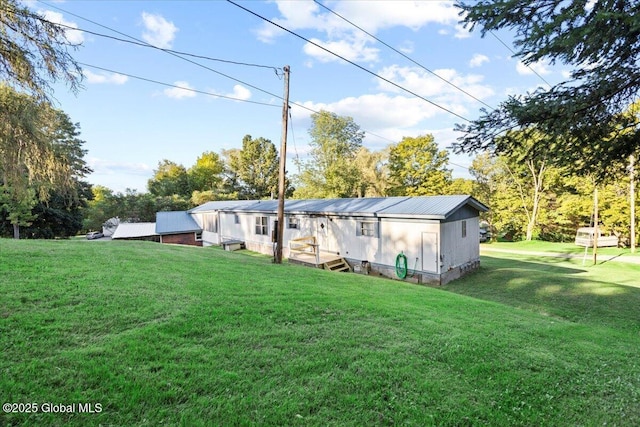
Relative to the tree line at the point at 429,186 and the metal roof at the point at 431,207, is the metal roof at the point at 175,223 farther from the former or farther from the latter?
the metal roof at the point at 431,207

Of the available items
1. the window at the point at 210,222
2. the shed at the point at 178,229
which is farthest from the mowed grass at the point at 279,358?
the shed at the point at 178,229

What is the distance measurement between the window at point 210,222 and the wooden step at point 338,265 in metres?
14.2

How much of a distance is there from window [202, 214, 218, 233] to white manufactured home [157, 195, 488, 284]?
8.88 meters

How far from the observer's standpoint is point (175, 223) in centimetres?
2730

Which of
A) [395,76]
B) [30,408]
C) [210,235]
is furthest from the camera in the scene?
[210,235]

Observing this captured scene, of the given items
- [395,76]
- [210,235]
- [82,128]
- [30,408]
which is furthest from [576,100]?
[82,128]

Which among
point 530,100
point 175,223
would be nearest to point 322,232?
point 530,100

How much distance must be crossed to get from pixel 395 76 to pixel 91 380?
1001 cm

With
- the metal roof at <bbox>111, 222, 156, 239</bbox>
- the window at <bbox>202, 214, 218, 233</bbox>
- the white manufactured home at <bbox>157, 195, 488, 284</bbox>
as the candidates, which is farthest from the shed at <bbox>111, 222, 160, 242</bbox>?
the white manufactured home at <bbox>157, 195, 488, 284</bbox>

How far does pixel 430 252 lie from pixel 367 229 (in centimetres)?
314

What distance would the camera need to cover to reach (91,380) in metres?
2.52

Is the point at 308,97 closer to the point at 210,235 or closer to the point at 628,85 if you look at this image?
the point at 628,85

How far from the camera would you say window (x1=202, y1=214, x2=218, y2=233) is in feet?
83.6

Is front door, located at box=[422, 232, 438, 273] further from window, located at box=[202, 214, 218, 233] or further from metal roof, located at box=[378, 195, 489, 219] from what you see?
window, located at box=[202, 214, 218, 233]
